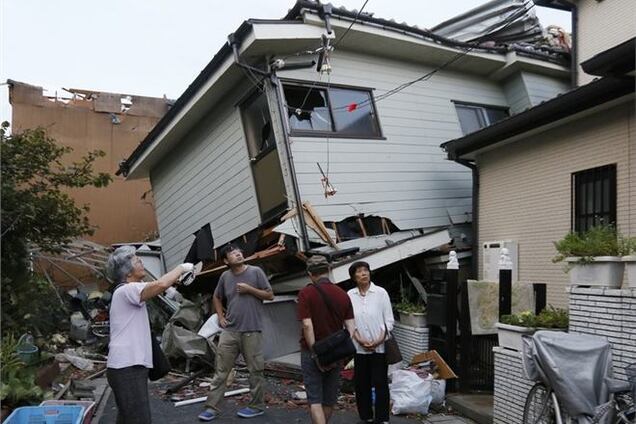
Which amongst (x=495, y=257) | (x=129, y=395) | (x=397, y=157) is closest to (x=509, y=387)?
(x=495, y=257)

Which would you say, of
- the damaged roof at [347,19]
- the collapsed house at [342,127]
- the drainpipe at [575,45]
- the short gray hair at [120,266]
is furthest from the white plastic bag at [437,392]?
the drainpipe at [575,45]

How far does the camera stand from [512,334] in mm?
5398

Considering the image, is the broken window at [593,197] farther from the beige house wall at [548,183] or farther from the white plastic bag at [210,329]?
the white plastic bag at [210,329]

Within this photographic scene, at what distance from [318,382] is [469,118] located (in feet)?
24.8

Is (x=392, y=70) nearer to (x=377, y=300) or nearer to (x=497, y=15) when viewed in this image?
(x=497, y=15)

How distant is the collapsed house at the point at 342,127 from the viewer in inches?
328

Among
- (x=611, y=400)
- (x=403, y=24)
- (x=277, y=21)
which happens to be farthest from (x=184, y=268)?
(x=403, y=24)

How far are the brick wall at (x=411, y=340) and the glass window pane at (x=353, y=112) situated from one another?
336 centimetres

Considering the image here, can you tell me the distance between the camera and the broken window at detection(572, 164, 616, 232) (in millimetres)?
6559

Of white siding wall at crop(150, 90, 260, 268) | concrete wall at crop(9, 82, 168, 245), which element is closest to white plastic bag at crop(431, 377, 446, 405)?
white siding wall at crop(150, 90, 260, 268)

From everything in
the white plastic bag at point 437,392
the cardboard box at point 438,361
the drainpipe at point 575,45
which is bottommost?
the white plastic bag at point 437,392

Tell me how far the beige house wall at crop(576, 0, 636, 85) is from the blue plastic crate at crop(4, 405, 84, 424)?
9.13 metres

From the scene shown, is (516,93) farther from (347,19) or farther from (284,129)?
(284,129)

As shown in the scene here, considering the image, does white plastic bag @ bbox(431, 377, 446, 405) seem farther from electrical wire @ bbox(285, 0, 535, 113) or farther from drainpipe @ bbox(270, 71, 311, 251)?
electrical wire @ bbox(285, 0, 535, 113)
